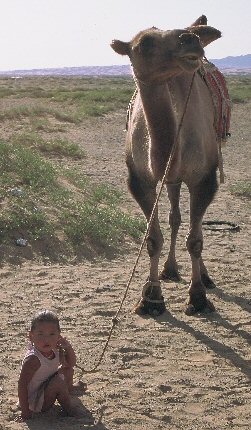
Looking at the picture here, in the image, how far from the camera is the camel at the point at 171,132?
4.53m

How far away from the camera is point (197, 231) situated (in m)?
6.13

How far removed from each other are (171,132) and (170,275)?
7.87 feet

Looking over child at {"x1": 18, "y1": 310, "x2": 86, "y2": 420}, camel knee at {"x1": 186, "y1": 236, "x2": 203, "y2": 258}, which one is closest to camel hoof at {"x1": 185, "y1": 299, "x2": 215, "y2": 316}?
camel knee at {"x1": 186, "y1": 236, "x2": 203, "y2": 258}

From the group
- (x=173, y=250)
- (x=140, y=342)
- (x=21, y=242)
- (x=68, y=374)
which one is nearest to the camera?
(x=68, y=374)

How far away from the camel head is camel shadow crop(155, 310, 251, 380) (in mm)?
2093

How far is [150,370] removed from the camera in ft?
15.7

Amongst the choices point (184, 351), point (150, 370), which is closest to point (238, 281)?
point (184, 351)

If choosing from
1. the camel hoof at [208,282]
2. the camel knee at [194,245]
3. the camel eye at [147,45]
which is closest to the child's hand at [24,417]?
the camel eye at [147,45]

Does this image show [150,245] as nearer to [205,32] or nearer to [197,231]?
[197,231]

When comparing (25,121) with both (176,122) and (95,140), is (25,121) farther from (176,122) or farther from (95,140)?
(176,122)

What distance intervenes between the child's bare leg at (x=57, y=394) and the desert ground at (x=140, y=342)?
0.27 ft

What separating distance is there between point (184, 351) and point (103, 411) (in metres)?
1.16

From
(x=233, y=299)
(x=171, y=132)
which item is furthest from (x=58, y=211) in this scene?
(x=171, y=132)

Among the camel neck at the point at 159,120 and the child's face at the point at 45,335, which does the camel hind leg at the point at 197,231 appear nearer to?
the camel neck at the point at 159,120
